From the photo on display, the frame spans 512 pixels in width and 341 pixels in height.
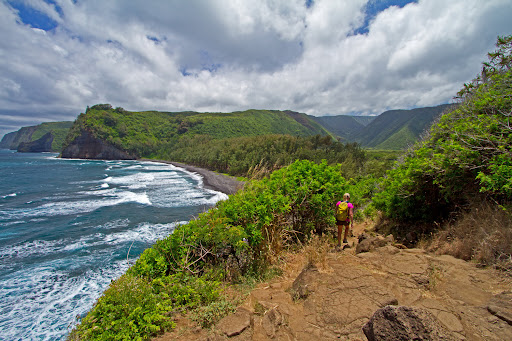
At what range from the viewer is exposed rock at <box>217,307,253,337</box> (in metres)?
3.15

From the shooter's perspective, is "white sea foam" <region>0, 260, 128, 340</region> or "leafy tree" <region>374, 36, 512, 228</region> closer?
"leafy tree" <region>374, 36, 512, 228</region>

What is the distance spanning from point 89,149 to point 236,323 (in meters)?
148

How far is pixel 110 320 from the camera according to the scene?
329 centimetres

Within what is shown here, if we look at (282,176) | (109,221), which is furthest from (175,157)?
(282,176)

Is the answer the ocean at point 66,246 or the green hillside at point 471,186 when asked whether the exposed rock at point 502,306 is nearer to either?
the green hillside at point 471,186

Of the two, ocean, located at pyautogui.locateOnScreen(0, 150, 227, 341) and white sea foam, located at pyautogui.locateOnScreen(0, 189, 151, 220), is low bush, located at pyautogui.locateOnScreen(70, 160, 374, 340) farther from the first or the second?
white sea foam, located at pyautogui.locateOnScreen(0, 189, 151, 220)

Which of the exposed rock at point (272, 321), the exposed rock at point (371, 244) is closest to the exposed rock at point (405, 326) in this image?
the exposed rock at point (272, 321)

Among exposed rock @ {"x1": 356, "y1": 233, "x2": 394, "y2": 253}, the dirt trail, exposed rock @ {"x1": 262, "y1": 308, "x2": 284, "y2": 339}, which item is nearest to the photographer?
the dirt trail

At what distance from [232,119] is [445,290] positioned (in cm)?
18949

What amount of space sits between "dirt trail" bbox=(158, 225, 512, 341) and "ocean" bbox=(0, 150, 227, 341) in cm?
220

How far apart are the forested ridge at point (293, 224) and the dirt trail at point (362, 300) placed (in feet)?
1.56

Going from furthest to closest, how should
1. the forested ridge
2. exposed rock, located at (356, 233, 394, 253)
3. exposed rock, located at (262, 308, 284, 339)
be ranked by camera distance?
exposed rock, located at (356, 233, 394, 253) → the forested ridge → exposed rock, located at (262, 308, 284, 339)

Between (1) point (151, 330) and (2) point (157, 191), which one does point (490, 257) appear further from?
(2) point (157, 191)

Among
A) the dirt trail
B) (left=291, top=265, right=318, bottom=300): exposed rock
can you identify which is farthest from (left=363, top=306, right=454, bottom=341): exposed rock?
(left=291, top=265, right=318, bottom=300): exposed rock
